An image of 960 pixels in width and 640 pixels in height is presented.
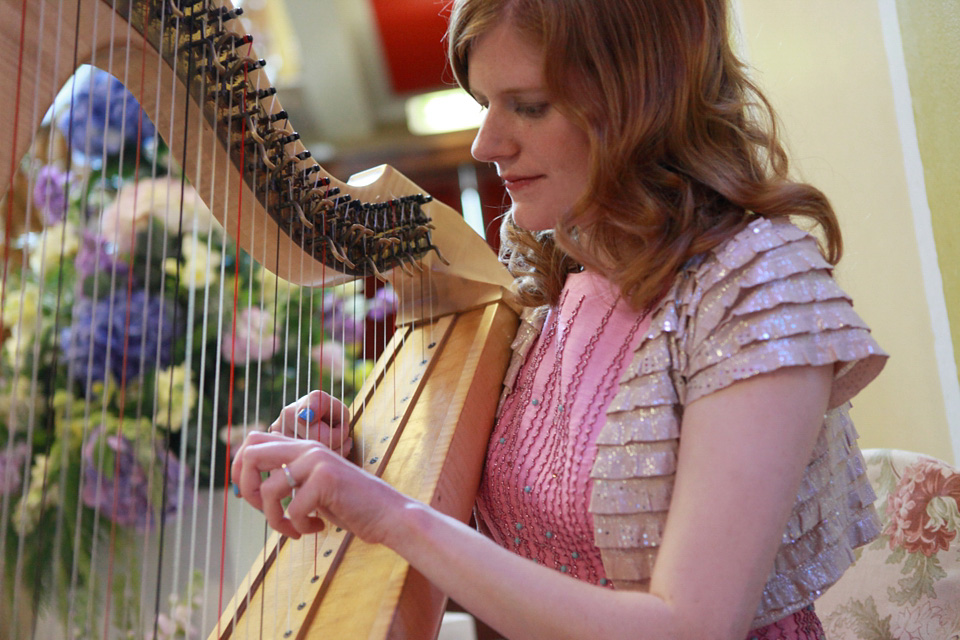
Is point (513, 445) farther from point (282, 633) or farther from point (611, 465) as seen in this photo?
point (282, 633)

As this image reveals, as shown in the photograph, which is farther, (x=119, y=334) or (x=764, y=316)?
(x=119, y=334)

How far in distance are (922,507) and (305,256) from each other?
934 mm

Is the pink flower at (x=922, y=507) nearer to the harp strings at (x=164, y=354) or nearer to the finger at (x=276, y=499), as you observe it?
the harp strings at (x=164, y=354)

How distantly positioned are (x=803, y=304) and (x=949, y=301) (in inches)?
32.8

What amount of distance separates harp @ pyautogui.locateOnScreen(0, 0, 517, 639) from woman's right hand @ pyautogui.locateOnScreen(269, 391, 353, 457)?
4 centimetres

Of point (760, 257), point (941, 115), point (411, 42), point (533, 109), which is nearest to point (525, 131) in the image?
point (533, 109)

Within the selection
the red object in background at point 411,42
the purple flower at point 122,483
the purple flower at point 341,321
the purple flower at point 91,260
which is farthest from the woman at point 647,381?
the red object in background at point 411,42

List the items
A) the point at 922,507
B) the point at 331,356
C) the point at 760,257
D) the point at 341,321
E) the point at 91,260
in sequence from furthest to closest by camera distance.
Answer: the point at 341,321
the point at 331,356
the point at 91,260
the point at 922,507
the point at 760,257

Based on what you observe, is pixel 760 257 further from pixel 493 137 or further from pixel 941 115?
pixel 941 115

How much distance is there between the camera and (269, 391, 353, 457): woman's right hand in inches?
43.4

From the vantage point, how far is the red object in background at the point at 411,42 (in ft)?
13.1

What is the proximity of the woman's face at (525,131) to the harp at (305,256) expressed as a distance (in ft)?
0.82

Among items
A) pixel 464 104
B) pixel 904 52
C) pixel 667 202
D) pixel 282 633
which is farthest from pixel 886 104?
pixel 464 104

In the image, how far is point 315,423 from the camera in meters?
1.12
